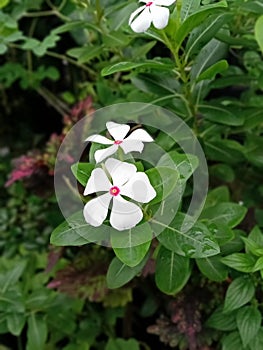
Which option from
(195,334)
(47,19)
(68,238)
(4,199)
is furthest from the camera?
(47,19)

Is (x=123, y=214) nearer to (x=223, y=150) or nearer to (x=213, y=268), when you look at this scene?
(x=213, y=268)

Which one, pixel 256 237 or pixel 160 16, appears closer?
pixel 160 16

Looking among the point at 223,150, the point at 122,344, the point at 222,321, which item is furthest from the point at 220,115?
the point at 122,344

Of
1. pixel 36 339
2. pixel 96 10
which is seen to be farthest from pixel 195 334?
pixel 96 10

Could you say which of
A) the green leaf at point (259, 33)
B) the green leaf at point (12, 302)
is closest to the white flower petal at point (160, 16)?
the green leaf at point (259, 33)

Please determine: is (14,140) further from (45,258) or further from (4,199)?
(45,258)

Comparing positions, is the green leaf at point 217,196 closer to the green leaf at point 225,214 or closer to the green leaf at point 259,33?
the green leaf at point 225,214

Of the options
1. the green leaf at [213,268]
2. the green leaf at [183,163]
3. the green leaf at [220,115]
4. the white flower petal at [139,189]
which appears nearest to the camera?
the white flower petal at [139,189]
